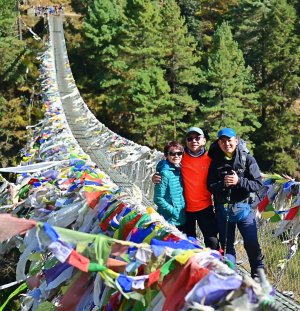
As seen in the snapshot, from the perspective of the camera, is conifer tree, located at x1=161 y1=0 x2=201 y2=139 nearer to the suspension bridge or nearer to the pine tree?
the pine tree

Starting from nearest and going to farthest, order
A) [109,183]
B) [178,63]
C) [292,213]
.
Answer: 1. [109,183]
2. [292,213]
3. [178,63]

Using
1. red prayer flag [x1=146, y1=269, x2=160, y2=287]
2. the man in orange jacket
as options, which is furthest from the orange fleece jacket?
red prayer flag [x1=146, y1=269, x2=160, y2=287]

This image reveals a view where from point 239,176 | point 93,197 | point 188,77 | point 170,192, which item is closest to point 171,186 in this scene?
point 170,192

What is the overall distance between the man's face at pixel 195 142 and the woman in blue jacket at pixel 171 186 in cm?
7

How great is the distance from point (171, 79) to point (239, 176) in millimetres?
18369

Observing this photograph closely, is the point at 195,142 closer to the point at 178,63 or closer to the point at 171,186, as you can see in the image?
the point at 171,186

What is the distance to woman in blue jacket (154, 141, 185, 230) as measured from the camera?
2939mm

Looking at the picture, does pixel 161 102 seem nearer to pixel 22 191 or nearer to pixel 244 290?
pixel 22 191

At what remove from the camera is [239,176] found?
2.74 meters

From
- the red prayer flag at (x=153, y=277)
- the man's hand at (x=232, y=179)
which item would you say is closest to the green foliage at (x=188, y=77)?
the man's hand at (x=232, y=179)

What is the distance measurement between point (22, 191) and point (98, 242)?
1914 millimetres

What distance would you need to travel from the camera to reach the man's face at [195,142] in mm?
2877

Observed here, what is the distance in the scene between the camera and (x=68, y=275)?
208cm

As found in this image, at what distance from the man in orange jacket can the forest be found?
49.3 feet
